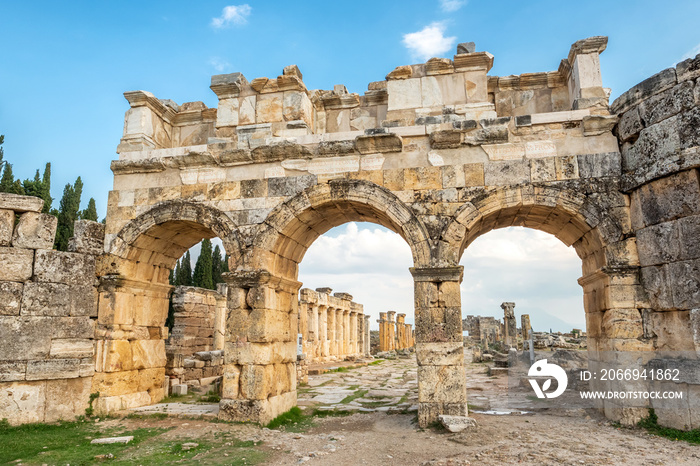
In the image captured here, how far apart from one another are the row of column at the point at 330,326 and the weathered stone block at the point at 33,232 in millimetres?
10694

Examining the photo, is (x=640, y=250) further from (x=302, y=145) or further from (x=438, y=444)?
(x=302, y=145)

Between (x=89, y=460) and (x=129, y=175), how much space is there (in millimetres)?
4777

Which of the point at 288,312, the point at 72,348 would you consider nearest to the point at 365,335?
the point at 288,312

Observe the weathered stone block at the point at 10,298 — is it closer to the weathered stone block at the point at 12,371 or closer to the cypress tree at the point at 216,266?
the weathered stone block at the point at 12,371

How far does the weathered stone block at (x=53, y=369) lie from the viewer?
7121 millimetres

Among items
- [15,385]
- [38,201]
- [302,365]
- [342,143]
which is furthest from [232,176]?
[302,365]

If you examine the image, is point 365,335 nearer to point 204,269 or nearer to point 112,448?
point 204,269

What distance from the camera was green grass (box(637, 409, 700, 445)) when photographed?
5.74 m

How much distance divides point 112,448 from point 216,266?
22.2 meters

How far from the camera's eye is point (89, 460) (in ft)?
17.5

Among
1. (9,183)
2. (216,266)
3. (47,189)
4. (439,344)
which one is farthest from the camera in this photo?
(216,266)

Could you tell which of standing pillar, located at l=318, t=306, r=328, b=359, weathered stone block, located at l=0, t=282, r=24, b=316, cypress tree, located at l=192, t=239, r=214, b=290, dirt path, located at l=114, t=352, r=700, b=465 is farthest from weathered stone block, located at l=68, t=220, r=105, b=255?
cypress tree, located at l=192, t=239, r=214, b=290

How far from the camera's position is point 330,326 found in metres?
21.3

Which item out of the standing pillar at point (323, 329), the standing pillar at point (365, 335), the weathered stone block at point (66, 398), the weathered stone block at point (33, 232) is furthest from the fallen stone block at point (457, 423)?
the standing pillar at point (365, 335)
